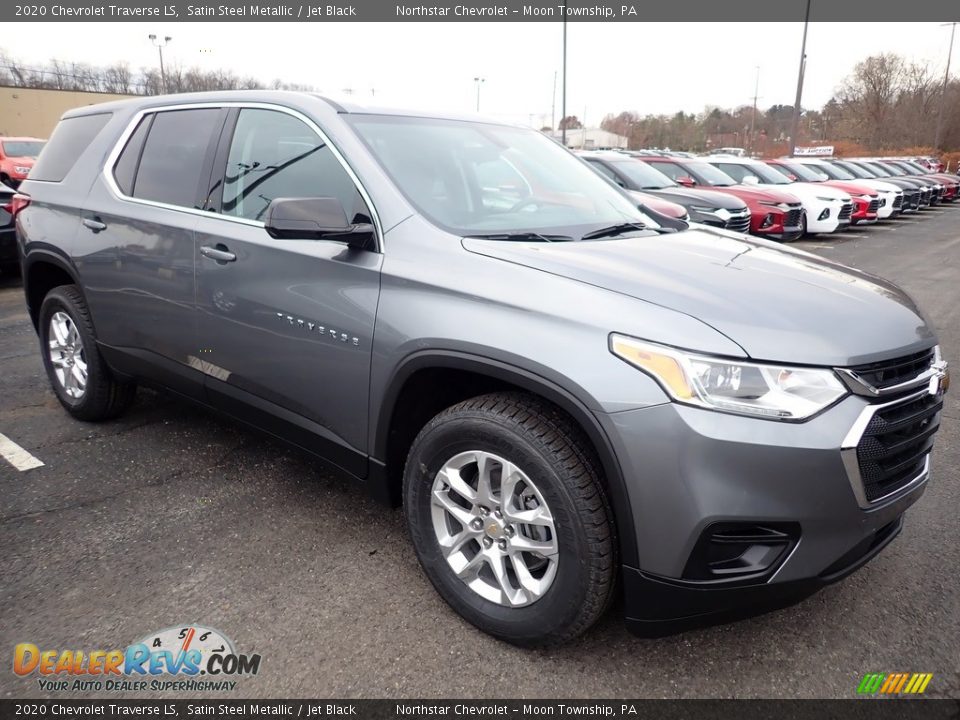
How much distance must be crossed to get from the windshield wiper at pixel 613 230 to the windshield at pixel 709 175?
35.1 feet

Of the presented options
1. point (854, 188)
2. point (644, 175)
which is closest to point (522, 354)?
point (644, 175)

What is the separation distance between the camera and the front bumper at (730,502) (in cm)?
186

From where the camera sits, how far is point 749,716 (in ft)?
6.85

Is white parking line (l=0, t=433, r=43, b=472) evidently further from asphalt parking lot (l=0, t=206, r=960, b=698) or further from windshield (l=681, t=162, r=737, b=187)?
windshield (l=681, t=162, r=737, b=187)

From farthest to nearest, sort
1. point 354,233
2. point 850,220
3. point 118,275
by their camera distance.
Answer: point 850,220 → point 118,275 → point 354,233

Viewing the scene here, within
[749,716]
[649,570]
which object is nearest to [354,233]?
[649,570]

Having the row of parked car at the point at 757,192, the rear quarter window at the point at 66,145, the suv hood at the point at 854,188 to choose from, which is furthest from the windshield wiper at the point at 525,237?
the suv hood at the point at 854,188

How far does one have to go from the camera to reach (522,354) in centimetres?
212

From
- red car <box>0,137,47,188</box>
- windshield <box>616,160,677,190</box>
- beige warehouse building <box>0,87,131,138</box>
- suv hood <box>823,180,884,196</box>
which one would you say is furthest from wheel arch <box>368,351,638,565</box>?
beige warehouse building <box>0,87,131,138</box>

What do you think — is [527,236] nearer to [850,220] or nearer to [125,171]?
[125,171]

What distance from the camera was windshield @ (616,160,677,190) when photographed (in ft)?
37.3

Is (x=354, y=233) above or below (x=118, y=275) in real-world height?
above

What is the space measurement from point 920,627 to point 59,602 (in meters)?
3.01

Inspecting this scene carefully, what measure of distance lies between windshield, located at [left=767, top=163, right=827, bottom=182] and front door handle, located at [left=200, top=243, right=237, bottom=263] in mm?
17228
